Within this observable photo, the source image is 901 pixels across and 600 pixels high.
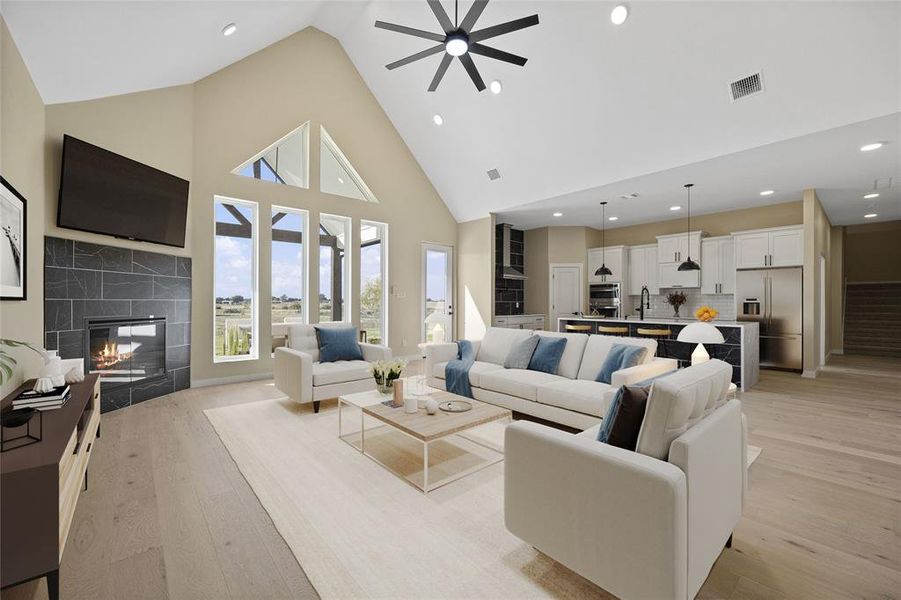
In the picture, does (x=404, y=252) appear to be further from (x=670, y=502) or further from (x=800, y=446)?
(x=670, y=502)

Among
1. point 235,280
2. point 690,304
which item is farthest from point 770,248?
point 235,280

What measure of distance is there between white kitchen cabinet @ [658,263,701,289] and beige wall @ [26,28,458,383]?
3455 mm

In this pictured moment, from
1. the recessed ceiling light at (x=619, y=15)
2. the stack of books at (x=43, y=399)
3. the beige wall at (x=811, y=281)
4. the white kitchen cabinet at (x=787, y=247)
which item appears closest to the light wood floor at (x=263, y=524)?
the stack of books at (x=43, y=399)

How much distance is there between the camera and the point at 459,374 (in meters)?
4.29

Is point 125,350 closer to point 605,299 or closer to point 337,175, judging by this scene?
point 337,175

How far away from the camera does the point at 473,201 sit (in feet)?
24.4

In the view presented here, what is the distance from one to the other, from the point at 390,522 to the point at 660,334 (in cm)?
479

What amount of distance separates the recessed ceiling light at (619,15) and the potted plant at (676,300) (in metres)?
5.41

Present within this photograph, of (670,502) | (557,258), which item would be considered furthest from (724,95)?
(557,258)

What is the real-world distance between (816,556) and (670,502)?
124 centimetres

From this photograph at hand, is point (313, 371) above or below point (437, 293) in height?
below

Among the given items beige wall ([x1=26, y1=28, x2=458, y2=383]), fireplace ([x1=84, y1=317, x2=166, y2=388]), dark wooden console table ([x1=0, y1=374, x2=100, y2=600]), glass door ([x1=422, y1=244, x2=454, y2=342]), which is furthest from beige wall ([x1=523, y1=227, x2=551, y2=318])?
dark wooden console table ([x1=0, y1=374, x2=100, y2=600])

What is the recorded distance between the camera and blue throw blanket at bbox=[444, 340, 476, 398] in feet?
13.9

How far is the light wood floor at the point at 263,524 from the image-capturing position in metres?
1.68
